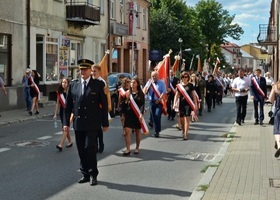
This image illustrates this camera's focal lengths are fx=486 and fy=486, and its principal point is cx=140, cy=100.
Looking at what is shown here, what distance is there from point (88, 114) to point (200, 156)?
3.77 meters

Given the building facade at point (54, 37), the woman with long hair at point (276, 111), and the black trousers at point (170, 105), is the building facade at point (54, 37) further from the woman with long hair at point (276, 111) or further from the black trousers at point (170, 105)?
the woman with long hair at point (276, 111)

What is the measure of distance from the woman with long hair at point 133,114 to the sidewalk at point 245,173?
6.37 ft

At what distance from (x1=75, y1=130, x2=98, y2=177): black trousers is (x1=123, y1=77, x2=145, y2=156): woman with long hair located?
2.77 metres

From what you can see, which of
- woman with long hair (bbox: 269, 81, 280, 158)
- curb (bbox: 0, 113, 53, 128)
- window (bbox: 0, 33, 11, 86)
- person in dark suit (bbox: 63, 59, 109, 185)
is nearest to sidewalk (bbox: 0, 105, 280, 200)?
woman with long hair (bbox: 269, 81, 280, 158)

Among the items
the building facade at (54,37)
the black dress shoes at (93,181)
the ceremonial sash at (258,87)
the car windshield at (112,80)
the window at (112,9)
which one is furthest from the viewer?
the window at (112,9)

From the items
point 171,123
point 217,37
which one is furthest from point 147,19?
point 217,37

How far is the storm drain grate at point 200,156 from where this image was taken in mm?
10008

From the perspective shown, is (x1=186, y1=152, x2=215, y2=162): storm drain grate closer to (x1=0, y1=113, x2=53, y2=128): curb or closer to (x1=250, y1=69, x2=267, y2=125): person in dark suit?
(x1=250, y1=69, x2=267, y2=125): person in dark suit

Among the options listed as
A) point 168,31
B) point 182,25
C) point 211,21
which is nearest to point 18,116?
point 168,31

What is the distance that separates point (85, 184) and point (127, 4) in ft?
104

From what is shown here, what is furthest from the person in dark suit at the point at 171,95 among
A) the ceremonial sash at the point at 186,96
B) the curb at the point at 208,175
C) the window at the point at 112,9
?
the window at the point at 112,9

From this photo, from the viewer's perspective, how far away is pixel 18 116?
18.2m

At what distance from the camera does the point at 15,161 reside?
949 cm

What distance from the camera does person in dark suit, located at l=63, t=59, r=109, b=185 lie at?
7.39 m
